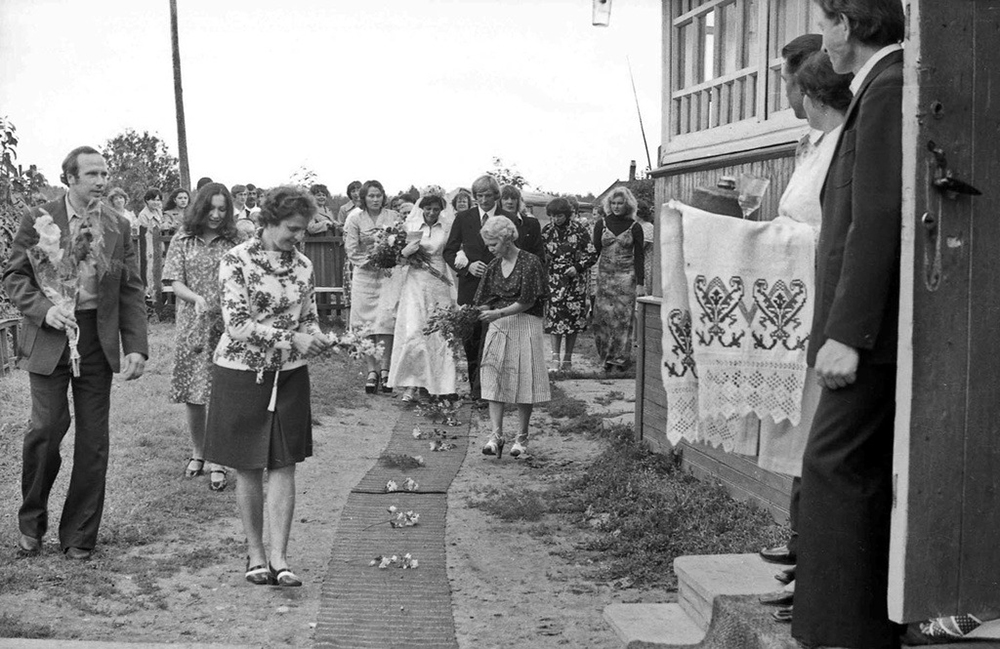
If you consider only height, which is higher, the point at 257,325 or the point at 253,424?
the point at 257,325

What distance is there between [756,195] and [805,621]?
1937 mm

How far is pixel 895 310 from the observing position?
346 cm

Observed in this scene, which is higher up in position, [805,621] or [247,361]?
[247,361]

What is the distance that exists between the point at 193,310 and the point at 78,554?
7.71 ft

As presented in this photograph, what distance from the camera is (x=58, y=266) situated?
21.2 ft

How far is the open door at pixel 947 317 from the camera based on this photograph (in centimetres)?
330

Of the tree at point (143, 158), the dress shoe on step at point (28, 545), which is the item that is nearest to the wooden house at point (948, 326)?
the dress shoe on step at point (28, 545)

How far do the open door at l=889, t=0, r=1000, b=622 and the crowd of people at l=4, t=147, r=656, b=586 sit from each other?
11.2ft

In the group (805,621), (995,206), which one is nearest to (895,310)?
(995,206)

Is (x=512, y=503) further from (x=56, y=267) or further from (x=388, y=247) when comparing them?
(x=388, y=247)

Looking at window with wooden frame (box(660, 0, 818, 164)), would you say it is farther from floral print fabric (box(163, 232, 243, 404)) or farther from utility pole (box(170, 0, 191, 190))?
utility pole (box(170, 0, 191, 190))

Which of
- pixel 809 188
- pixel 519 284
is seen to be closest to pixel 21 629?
pixel 809 188

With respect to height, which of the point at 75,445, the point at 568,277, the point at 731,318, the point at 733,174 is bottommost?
the point at 75,445

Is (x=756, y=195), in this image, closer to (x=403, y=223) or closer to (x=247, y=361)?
(x=247, y=361)
